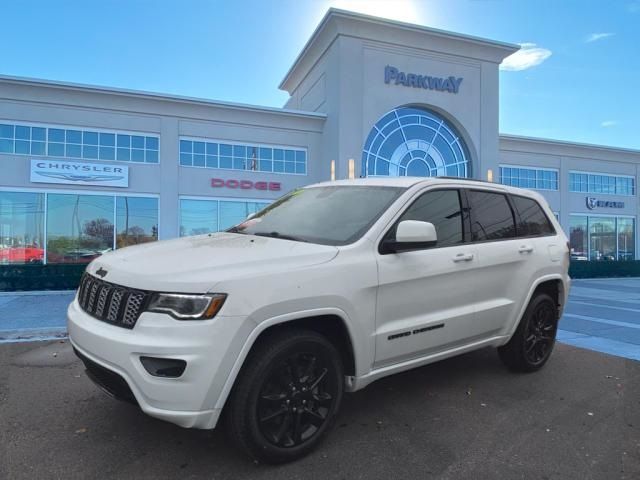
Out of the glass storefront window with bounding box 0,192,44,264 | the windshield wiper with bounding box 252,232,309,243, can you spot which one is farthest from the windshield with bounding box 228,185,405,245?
the glass storefront window with bounding box 0,192,44,264

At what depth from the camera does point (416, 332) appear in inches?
135

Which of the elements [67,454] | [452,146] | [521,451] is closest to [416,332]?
[521,451]

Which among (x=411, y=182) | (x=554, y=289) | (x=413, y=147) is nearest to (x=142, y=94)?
(x=413, y=147)

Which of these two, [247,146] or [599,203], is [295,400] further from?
[599,203]

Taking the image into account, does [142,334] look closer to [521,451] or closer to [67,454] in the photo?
[67,454]

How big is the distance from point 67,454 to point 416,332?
2.55m

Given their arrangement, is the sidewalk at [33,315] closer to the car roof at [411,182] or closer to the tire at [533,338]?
the car roof at [411,182]

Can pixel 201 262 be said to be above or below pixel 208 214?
below

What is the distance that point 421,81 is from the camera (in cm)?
2262

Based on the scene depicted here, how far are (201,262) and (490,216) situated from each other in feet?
9.29

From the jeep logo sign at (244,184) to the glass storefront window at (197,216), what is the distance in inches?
33.4

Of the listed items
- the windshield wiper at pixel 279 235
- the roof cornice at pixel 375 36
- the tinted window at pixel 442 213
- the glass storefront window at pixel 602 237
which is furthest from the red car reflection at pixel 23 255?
the glass storefront window at pixel 602 237

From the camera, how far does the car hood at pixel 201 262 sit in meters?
2.61

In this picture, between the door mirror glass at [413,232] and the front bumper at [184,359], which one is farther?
the door mirror glass at [413,232]
